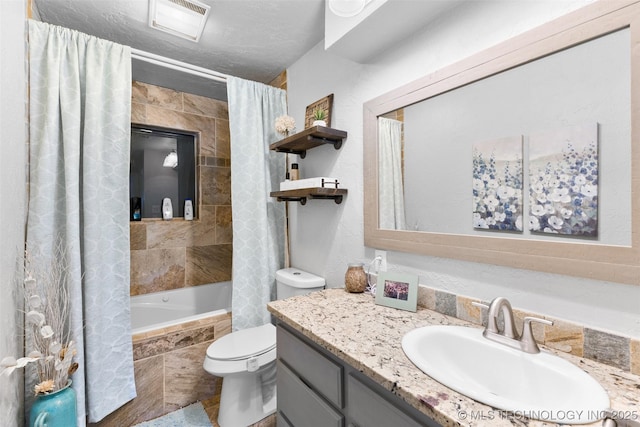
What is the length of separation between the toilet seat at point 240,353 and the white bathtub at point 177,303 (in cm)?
61

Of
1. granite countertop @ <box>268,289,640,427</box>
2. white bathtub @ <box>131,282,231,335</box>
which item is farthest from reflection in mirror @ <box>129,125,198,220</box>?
granite countertop @ <box>268,289,640,427</box>

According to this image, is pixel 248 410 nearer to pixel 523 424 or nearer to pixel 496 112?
pixel 523 424

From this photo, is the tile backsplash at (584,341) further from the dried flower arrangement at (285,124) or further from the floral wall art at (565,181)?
the dried flower arrangement at (285,124)

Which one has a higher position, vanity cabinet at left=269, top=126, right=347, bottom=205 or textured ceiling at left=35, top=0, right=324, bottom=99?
textured ceiling at left=35, top=0, right=324, bottom=99

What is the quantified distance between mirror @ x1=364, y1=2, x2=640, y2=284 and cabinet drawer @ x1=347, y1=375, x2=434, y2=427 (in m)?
0.62

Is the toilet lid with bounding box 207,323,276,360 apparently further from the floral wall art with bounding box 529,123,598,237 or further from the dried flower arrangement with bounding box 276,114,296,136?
the floral wall art with bounding box 529,123,598,237

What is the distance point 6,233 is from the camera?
3.77ft

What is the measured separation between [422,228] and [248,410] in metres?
1.50

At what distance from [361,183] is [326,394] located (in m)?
1.05

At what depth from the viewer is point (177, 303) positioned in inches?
102

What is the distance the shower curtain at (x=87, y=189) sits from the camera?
1489 mm

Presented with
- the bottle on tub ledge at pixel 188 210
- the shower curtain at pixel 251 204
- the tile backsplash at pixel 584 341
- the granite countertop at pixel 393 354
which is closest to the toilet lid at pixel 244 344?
the shower curtain at pixel 251 204

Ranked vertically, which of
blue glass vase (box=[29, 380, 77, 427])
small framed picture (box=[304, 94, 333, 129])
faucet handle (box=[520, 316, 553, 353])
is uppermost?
small framed picture (box=[304, 94, 333, 129])

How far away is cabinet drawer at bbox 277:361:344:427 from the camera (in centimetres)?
99
